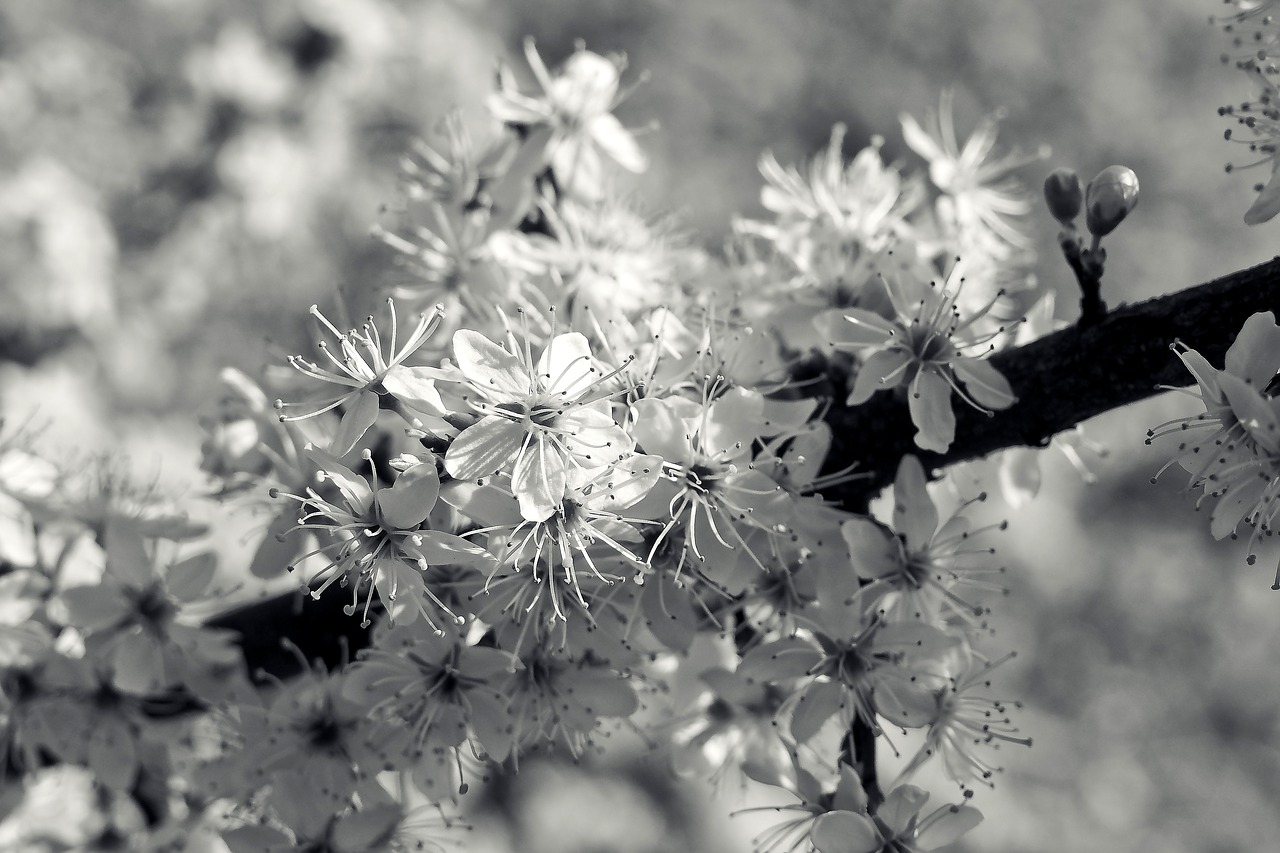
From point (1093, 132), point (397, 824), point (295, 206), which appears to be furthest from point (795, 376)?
point (1093, 132)

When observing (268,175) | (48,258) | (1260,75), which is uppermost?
(1260,75)

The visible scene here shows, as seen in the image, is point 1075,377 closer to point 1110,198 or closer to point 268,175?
point 1110,198

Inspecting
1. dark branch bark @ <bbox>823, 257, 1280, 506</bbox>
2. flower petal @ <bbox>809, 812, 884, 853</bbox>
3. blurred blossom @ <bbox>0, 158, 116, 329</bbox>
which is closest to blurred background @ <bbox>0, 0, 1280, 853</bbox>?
blurred blossom @ <bbox>0, 158, 116, 329</bbox>

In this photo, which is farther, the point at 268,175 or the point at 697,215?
the point at 697,215

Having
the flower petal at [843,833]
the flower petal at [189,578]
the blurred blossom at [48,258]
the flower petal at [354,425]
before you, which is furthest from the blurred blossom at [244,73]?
the flower petal at [843,833]

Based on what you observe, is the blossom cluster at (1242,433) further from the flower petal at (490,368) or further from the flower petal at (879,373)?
the flower petal at (490,368)

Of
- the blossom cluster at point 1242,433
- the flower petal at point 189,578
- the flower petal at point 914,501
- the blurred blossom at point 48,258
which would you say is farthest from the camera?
the blurred blossom at point 48,258

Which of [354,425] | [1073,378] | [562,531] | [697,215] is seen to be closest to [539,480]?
[562,531]

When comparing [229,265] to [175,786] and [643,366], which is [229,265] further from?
[643,366]
